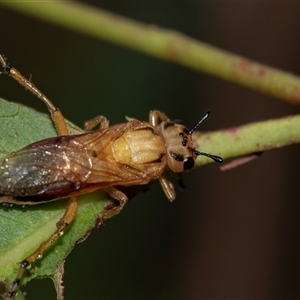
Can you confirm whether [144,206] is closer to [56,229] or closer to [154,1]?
[154,1]

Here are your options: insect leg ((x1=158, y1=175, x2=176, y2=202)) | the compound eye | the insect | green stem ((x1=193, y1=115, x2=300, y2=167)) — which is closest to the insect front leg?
the insect

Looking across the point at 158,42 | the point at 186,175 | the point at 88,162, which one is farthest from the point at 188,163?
the point at 186,175

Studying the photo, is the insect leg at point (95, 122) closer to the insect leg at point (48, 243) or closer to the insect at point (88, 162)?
the insect at point (88, 162)

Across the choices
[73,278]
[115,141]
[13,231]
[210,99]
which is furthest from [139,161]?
[210,99]

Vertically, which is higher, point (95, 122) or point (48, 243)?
point (95, 122)

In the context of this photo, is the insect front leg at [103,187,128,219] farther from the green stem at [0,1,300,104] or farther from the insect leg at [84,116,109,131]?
the green stem at [0,1,300,104]

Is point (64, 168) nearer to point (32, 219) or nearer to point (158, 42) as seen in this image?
point (32, 219)
